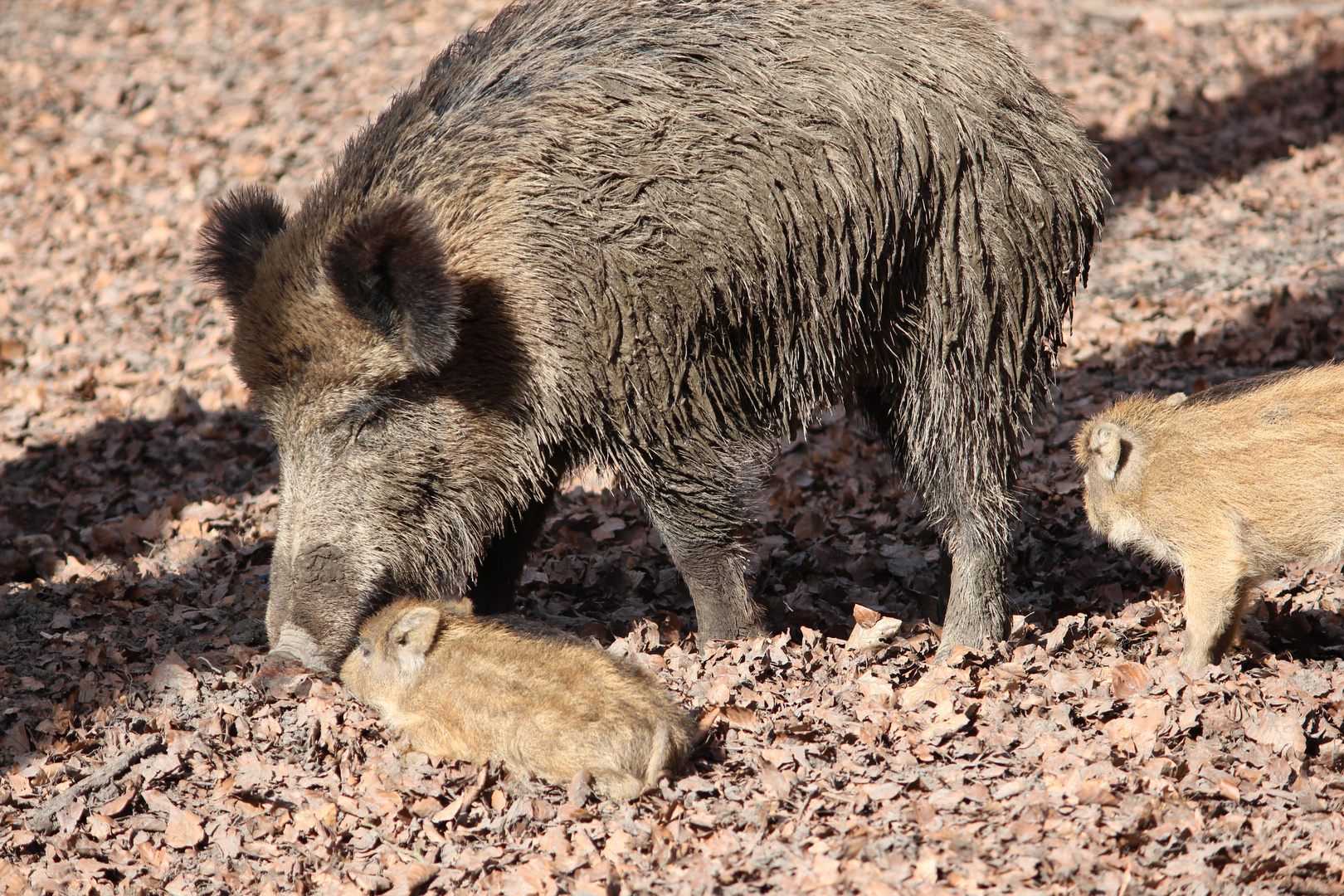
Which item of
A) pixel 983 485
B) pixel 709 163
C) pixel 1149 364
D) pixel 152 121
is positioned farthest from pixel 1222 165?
pixel 152 121

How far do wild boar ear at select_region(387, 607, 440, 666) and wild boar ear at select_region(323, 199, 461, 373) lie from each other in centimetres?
82

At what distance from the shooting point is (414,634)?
3701mm

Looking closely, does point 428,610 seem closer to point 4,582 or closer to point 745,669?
point 745,669

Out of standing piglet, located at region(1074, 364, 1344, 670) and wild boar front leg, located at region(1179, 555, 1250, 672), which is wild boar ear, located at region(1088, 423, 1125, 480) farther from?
wild boar front leg, located at region(1179, 555, 1250, 672)

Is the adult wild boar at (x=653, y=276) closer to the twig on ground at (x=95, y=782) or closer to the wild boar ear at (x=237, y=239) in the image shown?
the wild boar ear at (x=237, y=239)

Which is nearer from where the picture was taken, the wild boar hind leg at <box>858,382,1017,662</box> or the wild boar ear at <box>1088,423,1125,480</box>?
the wild boar ear at <box>1088,423,1125,480</box>

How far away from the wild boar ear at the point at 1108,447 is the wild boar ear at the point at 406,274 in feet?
7.58

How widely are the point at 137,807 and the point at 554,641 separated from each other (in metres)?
1.45

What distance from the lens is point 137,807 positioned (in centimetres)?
359

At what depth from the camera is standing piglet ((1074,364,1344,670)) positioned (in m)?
3.55

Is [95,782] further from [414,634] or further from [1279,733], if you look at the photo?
[1279,733]

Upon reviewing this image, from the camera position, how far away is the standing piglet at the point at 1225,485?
11.6ft

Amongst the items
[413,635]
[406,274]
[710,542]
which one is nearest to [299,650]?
[413,635]

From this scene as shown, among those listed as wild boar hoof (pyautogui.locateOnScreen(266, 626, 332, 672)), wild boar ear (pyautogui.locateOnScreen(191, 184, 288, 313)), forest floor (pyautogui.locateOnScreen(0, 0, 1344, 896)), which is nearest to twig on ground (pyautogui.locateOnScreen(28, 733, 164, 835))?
forest floor (pyautogui.locateOnScreen(0, 0, 1344, 896))
